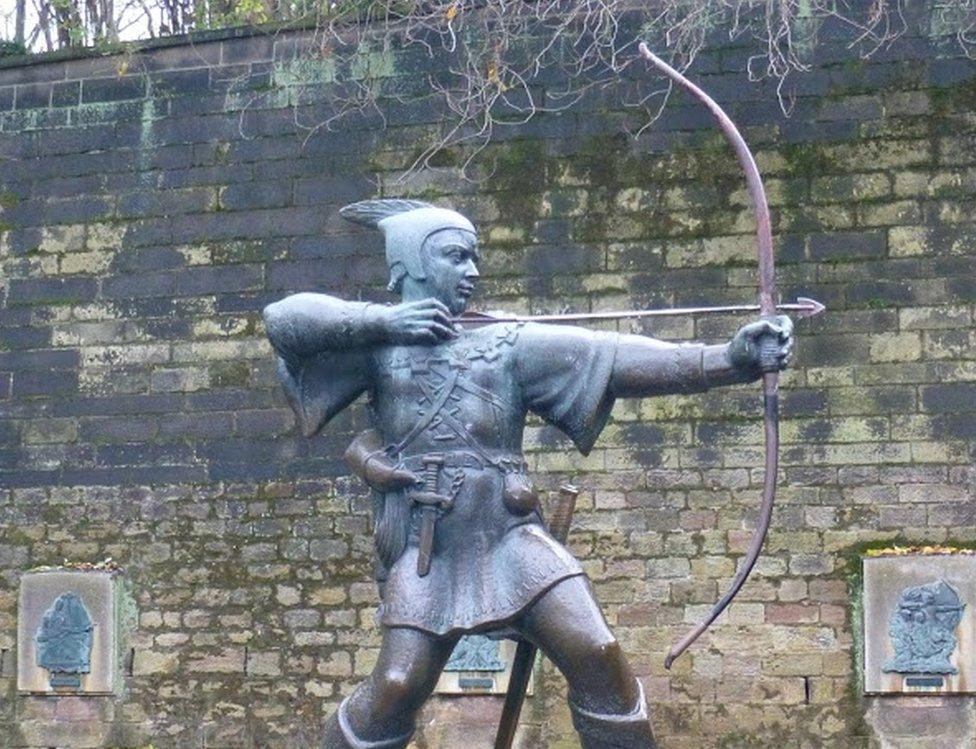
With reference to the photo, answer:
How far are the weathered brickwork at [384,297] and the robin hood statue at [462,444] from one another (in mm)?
4685

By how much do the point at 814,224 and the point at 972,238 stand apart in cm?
71

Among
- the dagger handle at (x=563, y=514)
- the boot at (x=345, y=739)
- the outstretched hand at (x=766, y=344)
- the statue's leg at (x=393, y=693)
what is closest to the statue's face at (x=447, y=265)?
the dagger handle at (x=563, y=514)

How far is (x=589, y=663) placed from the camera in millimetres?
5160

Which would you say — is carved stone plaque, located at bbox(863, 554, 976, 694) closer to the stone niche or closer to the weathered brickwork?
the weathered brickwork

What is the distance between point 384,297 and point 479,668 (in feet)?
5.97

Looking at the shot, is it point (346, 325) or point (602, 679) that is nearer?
point (602, 679)

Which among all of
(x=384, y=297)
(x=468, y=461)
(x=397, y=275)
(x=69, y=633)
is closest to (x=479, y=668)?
(x=384, y=297)

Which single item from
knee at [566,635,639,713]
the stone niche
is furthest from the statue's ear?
the stone niche

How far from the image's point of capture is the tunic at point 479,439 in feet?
17.2

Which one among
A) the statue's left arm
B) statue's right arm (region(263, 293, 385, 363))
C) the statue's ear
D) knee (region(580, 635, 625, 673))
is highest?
the statue's ear

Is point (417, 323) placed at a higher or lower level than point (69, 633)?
higher

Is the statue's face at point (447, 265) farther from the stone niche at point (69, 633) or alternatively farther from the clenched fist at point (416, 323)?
the stone niche at point (69, 633)

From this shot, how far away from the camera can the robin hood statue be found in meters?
5.20

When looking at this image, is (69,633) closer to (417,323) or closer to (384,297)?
(384,297)
